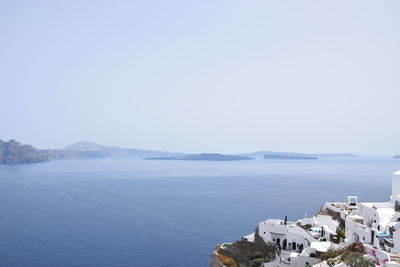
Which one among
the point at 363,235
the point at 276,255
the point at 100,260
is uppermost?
the point at 363,235

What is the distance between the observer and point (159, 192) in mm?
94125

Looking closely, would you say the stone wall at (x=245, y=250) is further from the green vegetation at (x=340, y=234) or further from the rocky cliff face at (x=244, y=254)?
the green vegetation at (x=340, y=234)

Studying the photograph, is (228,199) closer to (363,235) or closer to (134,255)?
(134,255)

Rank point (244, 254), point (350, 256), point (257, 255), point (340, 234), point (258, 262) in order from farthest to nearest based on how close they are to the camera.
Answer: point (244, 254), point (257, 255), point (340, 234), point (258, 262), point (350, 256)

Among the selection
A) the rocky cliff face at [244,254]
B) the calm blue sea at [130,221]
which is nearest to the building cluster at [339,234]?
the rocky cliff face at [244,254]

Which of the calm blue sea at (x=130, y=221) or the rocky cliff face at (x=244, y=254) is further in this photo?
the calm blue sea at (x=130, y=221)

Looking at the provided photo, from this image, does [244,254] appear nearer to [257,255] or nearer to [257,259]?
[257,255]

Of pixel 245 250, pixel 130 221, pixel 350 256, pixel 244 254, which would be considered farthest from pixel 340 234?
pixel 130 221

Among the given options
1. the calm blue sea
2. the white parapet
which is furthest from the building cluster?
the calm blue sea

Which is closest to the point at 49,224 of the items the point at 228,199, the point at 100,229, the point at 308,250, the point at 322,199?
the point at 100,229

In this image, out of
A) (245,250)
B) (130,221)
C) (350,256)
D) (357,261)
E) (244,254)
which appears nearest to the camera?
(357,261)

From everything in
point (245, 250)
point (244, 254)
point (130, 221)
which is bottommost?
point (130, 221)

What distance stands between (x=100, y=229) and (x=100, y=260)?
1441 centimetres

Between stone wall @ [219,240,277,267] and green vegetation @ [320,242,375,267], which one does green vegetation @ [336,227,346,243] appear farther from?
stone wall @ [219,240,277,267]
